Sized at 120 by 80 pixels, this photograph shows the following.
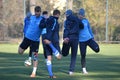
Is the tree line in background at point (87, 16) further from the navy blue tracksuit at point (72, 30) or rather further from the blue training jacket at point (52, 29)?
the blue training jacket at point (52, 29)

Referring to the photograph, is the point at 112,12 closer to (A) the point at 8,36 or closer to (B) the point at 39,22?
(A) the point at 8,36

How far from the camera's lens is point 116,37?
124 feet

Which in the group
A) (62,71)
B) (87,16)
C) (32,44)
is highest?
(32,44)

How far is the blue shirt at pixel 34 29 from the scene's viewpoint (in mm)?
16672

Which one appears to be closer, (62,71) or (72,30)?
(72,30)

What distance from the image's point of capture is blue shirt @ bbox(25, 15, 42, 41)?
54.7 feet

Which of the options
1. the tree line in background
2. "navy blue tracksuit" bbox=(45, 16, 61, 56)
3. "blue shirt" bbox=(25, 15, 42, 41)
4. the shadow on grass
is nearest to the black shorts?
"blue shirt" bbox=(25, 15, 42, 41)

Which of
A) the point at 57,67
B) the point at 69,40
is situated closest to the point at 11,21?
the point at 57,67

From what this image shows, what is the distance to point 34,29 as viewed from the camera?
55.0 ft

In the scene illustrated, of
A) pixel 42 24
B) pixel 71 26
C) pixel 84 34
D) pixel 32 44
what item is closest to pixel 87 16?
pixel 84 34

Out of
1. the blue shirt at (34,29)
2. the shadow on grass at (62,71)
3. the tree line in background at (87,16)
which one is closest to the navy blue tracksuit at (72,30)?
the shadow on grass at (62,71)

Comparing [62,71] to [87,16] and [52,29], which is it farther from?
[87,16]

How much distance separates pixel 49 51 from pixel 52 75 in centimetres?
77

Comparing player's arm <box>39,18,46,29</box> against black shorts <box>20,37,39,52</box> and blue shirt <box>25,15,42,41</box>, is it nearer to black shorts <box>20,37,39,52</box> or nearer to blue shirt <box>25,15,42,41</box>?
blue shirt <box>25,15,42,41</box>
